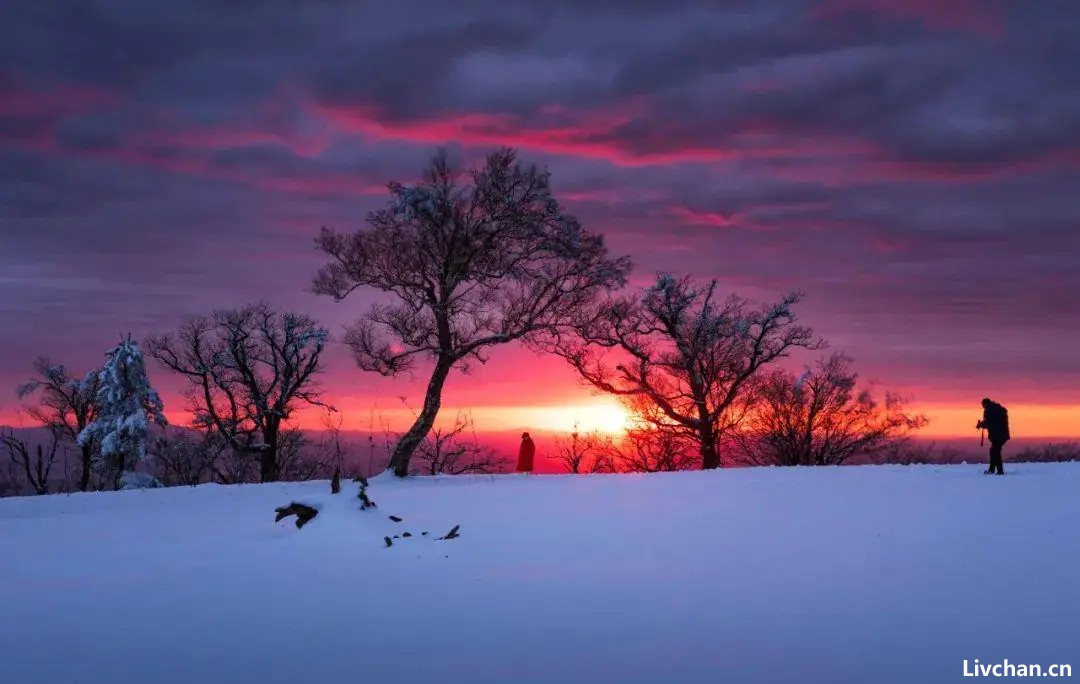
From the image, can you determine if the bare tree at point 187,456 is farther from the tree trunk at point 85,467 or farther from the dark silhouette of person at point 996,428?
the dark silhouette of person at point 996,428

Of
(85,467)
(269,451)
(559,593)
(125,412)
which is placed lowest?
(85,467)

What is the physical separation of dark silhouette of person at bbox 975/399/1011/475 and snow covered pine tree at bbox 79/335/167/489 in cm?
3410

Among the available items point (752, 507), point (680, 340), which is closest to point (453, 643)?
point (752, 507)

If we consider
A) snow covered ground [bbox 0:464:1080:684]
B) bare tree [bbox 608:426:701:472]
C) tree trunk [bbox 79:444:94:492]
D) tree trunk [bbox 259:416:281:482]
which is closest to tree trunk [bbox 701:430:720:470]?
bare tree [bbox 608:426:701:472]

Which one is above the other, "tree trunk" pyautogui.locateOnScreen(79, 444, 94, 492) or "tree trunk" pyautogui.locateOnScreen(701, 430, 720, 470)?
"tree trunk" pyautogui.locateOnScreen(701, 430, 720, 470)

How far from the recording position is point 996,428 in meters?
23.9

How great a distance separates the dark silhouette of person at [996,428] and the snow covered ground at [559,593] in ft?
20.2

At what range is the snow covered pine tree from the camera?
3828 centimetres

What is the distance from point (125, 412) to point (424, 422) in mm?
17262

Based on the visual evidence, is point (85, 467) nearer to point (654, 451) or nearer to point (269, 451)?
point (269, 451)

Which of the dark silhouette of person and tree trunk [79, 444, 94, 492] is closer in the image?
the dark silhouette of person

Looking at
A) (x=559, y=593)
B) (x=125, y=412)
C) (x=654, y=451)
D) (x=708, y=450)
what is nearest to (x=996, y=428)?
(x=708, y=450)

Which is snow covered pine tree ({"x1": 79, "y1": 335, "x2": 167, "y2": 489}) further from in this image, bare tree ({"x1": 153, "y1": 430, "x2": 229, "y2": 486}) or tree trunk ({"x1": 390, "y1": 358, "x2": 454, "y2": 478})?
tree trunk ({"x1": 390, "y1": 358, "x2": 454, "y2": 478})

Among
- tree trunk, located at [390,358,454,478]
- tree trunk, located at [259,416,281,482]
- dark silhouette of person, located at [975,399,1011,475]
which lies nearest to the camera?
dark silhouette of person, located at [975,399,1011,475]
